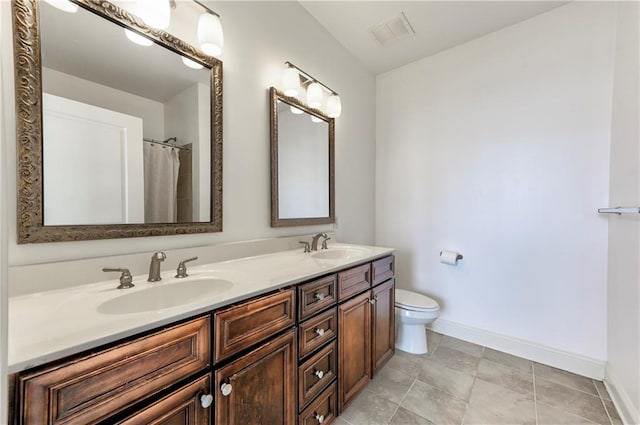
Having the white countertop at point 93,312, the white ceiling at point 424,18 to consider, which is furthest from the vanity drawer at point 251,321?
the white ceiling at point 424,18

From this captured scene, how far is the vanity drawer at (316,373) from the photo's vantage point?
1128 mm

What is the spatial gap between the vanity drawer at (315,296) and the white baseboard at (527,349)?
5.27ft

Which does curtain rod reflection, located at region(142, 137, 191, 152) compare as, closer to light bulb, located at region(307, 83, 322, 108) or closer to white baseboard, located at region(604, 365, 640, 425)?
light bulb, located at region(307, 83, 322, 108)

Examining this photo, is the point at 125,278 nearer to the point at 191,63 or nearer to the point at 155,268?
the point at 155,268

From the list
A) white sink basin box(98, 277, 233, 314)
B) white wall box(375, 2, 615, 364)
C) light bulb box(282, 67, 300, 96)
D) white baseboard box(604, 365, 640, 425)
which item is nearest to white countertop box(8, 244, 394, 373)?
white sink basin box(98, 277, 233, 314)

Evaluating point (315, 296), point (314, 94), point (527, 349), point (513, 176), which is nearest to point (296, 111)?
point (314, 94)

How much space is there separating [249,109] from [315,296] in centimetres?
113

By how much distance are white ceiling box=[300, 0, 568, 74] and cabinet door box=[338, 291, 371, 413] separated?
6.55 feet

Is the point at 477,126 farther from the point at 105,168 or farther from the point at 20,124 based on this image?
the point at 20,124

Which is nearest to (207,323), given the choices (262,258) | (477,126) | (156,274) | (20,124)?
(156,274)

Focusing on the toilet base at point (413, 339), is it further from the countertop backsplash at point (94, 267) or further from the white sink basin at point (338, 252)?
the countertop backsplash at point (94, 267)

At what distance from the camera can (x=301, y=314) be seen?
3.67 feet

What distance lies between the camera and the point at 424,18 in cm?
196

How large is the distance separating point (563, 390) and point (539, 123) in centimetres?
181
